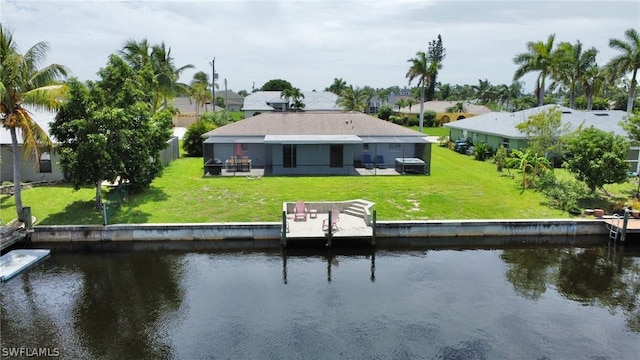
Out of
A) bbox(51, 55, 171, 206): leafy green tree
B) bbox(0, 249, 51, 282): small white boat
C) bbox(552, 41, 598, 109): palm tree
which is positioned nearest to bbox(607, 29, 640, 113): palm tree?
bbox(552, 41, 598, 109): palm tree

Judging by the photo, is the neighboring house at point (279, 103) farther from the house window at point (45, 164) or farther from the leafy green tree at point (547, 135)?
the house window at point (45, 164)

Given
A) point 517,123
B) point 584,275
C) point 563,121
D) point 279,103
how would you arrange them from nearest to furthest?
point 584,275 → point 563,121 → point 517,123 → point 279,103

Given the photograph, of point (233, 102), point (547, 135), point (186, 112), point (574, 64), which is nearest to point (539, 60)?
point (574, 64)

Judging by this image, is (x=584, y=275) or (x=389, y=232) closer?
(x=584, y=275)

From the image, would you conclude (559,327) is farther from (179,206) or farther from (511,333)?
(179,206)

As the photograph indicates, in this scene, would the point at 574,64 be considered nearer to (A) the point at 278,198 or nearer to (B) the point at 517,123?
(B) the point at 517,123

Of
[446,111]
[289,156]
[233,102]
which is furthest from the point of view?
[233,102]

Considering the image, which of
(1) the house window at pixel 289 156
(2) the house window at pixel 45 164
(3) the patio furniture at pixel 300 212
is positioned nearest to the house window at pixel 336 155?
(1) the house window at pixel 289 156
